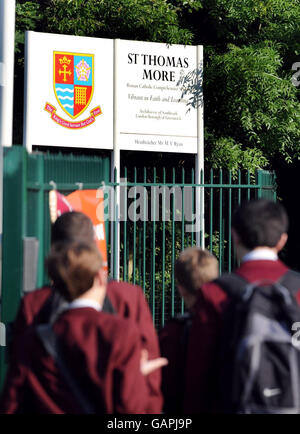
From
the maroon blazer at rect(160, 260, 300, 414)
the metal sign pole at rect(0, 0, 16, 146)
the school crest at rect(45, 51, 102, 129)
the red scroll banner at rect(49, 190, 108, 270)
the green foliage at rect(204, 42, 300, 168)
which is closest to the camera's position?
the maroon blazer at rect(160, 260, 300, 414)

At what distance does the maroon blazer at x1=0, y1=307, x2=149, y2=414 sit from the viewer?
2818 millimetres

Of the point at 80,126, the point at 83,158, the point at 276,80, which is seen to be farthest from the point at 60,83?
the point at 83,158

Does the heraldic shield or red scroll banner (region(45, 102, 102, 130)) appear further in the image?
the heraldic shield

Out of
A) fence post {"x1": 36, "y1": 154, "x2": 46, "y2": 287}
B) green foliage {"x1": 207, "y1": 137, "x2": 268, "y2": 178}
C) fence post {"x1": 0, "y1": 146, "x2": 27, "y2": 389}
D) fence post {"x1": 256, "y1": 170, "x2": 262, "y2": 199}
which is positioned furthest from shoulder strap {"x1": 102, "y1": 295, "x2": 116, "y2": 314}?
green foliage {"x1": 207, "y1": 137, "x2": 268, "y2": 178}

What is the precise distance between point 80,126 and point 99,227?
540 centimetres

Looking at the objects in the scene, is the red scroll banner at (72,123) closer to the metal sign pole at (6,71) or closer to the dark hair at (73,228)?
the metal sign pole at (6,71)

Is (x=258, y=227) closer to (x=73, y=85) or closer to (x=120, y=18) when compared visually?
(x=73, y=85)

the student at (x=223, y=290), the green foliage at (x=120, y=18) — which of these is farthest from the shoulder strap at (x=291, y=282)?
the green foliage at (x=120, y=18)

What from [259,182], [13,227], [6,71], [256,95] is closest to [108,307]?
[13,227]

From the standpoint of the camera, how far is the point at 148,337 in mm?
3457

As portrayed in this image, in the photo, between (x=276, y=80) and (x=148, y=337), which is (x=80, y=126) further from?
(x=148, y=337)

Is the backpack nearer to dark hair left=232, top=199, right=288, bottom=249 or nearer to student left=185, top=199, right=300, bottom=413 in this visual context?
student left=185, top=199, right=300, bottom=413

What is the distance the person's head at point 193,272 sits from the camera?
348 cm

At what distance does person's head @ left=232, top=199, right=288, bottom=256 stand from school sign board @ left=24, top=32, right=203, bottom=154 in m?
7.69
